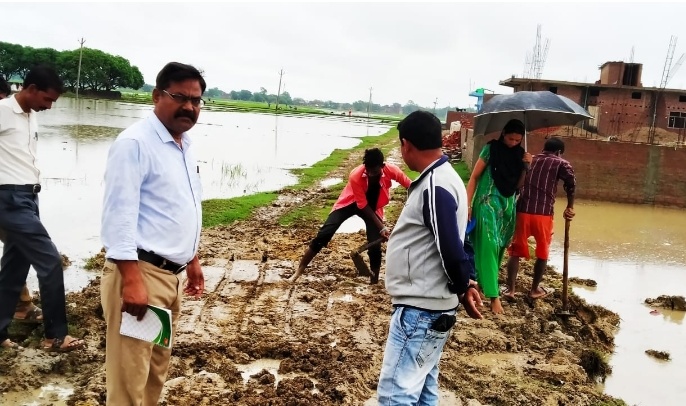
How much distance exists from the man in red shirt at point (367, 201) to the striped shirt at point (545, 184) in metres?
Answer: 1.26

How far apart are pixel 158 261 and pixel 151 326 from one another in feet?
0.97

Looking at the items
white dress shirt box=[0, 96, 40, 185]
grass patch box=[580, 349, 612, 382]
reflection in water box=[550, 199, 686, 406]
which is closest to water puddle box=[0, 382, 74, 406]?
white dress shirt box=[0, 96, 40, 185]

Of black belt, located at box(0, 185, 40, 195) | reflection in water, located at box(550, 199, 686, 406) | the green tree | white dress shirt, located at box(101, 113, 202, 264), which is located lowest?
reflection in water, located at box(550, 199, 686, 406)

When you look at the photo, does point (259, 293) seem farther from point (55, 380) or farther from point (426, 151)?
point (426, 151)

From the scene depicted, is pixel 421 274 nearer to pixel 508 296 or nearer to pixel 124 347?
pixel 124 347

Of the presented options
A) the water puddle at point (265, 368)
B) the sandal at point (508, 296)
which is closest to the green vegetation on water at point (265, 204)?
the sandal at point (508, 296)

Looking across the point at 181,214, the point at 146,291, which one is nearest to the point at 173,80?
the point at 181,214

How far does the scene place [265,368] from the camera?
440cm

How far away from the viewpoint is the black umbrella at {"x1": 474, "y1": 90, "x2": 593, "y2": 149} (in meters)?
5.69

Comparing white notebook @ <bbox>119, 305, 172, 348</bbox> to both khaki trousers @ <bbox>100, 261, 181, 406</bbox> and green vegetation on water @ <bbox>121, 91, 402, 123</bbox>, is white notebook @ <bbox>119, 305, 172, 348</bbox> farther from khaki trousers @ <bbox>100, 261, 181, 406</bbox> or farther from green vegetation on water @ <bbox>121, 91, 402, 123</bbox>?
green vegetation on water @ <bbox>121, 91, 402, 123</bbox>

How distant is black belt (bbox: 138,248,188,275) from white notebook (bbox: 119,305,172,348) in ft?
0.66

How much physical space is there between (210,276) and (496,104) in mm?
3478

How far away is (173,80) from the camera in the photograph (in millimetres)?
2801

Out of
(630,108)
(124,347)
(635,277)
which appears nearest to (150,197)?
(124,347)
